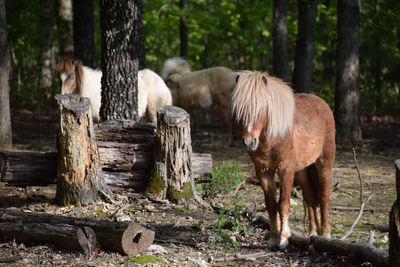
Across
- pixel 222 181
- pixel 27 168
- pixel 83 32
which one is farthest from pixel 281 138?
pixel 83 32

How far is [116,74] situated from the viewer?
7910mm

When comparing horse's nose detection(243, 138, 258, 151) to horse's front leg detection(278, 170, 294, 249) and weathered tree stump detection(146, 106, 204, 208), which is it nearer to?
horse's front leg detection(278, 170, 294, 249)

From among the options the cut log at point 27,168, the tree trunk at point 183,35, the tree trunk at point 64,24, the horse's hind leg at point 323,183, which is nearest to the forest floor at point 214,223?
the cut log at point 27,168

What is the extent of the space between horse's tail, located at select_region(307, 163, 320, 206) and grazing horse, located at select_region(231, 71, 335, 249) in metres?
0.02

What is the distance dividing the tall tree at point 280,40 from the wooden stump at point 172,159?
25.8ft

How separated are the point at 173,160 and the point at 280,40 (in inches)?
333

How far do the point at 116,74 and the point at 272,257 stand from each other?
164 inches

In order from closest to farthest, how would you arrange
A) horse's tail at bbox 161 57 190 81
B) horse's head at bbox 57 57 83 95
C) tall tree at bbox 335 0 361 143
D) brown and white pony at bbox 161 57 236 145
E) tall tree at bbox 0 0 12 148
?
horse's head at bbox 57 57 83 95 < tall tree at bbox 0 0 12 148 < tall tree at bbox 335 0 361 143 < brown and white pony at bbox 161 57 236 145 < horse's tail at bbox 161 57 190 81

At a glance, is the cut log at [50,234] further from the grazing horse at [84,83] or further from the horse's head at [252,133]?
the grazing horse at [84,83]

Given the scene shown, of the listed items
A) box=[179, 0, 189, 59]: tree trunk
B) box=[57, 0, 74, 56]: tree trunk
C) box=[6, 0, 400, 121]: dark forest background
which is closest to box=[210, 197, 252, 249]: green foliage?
box=[6, 0, 400, 121]: dark forest background

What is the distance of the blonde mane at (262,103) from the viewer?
477 centimetres

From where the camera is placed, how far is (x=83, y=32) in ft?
46.5

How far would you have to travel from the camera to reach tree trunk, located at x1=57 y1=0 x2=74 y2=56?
1695 cm

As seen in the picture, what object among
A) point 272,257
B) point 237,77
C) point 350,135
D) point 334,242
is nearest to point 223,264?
point 272,257
